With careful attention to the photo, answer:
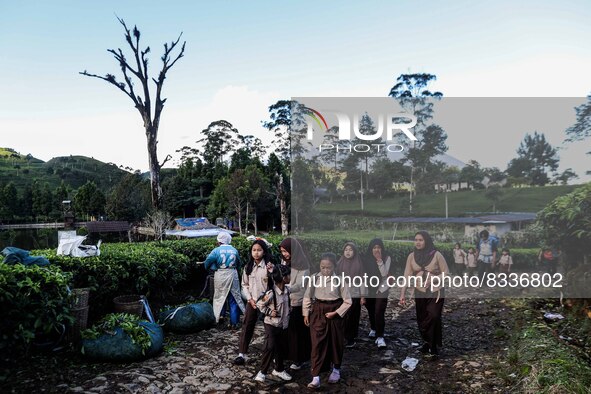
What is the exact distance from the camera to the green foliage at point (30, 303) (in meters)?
4.20

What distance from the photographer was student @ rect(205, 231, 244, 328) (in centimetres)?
655

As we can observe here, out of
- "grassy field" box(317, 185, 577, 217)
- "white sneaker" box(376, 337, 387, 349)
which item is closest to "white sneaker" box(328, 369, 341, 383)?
"white sneaker" box(376, 337, 387, 349)

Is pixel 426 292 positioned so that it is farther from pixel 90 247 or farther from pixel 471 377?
pixel 90 247

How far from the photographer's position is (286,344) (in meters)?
4.96

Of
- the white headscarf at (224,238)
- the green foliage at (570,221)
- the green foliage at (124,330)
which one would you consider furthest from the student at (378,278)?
the green foliage at (570,221)

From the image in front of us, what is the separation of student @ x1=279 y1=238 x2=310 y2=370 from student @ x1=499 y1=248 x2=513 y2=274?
475 cm

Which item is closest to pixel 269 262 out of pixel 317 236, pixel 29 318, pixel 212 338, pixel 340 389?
pixel 340 389

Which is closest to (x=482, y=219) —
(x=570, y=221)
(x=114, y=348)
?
(x=570, y=221)

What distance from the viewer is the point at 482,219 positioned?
788 cm

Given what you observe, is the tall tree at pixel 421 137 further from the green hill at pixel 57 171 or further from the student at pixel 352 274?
the green hill at pixel 57 171

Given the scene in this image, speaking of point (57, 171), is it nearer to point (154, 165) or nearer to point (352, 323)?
point (154, 165)

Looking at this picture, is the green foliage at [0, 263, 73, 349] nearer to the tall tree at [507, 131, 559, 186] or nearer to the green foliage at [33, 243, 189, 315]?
the green foliage at [33, 243, 189, 315]

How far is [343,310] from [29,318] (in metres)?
3.22

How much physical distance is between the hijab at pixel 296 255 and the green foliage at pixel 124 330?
1.90 meters
